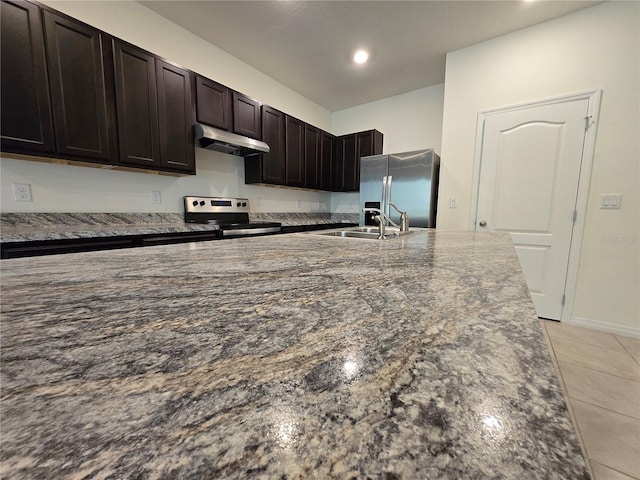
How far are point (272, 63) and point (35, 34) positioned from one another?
2002mm

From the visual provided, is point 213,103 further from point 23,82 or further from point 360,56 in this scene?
point 360,56

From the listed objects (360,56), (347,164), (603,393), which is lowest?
(603,393)

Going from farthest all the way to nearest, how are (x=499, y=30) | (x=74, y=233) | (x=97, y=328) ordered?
1. (x=499, y=30)
2. (x=74, y=233)
3. (x=97, y=328)

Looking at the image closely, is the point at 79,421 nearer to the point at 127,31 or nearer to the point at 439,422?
the point at 439,422

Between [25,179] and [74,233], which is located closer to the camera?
[74,233]

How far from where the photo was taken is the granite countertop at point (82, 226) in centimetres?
149

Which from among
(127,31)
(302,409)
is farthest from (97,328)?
(127,31)

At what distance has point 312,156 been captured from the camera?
3.66m

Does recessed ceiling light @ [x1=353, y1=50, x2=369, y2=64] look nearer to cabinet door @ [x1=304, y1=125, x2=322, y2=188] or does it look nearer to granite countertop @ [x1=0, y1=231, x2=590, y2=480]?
cabinet door @ [x1=304, y1=125, x2=322, y2=188]

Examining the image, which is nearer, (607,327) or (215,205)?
(607,327)

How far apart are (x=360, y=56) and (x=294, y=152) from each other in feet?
4.21

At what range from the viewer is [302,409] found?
20cm

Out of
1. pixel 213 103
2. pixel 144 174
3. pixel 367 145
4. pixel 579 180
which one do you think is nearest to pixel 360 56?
pixel 367 145

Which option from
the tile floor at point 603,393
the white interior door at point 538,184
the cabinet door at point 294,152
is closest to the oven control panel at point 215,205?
the cabinet door at point 294,152
